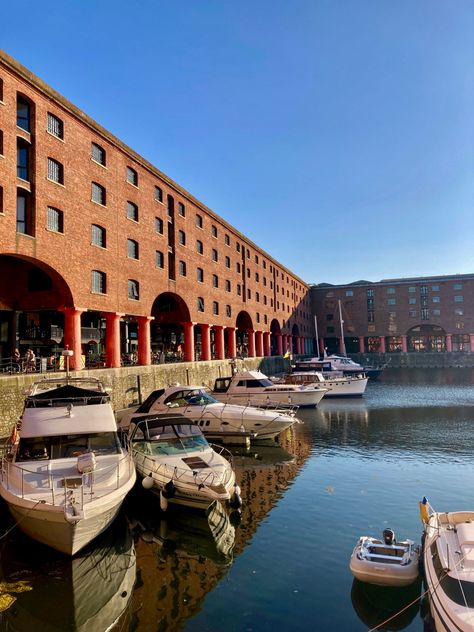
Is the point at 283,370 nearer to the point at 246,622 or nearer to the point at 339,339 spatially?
the point at 339,339

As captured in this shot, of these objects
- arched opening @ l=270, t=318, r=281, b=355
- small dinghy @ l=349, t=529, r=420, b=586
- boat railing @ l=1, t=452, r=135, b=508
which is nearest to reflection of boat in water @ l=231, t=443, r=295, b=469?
boat railing @ l=1, t=452, r=135, b=508

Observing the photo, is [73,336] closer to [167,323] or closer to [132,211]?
[132,211]

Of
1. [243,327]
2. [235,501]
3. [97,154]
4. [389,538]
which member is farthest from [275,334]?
[389,538]

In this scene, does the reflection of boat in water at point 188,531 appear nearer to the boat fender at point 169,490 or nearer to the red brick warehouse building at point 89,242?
the boat fender at point 169,490

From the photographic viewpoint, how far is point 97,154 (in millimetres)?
30453

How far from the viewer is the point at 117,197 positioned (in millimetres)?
31953

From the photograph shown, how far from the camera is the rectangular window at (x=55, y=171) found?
26.0 metres

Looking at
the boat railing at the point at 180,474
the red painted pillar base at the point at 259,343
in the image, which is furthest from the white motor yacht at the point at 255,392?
the red painted pillar base at the point at 259,343

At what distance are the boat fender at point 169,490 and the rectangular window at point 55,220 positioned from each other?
18.0 meters

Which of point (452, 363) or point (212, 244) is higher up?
point (212, 244)

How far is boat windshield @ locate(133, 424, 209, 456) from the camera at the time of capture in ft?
51.4

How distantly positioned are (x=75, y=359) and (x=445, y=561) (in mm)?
22707

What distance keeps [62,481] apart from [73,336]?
16079mm

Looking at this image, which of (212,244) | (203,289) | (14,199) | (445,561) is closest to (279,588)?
(445,561)
